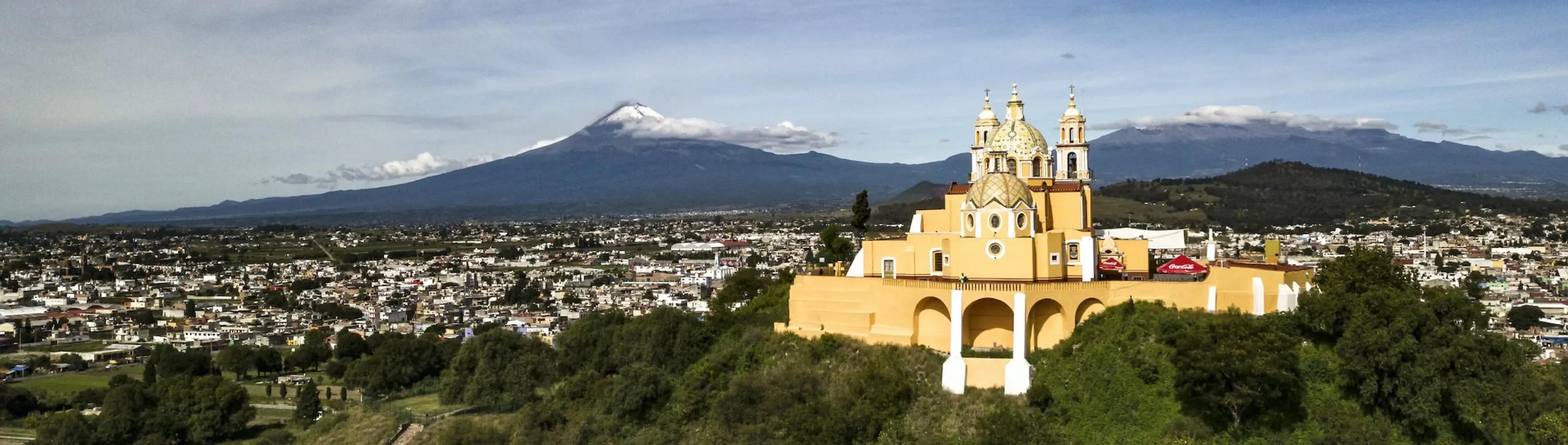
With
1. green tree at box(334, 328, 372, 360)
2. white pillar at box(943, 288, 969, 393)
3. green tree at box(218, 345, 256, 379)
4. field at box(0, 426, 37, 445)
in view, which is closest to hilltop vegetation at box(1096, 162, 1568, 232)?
green tree at box(334, 328, 372, 360)

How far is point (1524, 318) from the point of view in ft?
195

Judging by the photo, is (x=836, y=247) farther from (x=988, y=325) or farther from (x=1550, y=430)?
(x=1550, y=430)

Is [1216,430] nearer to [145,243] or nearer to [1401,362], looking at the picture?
[1401,362]

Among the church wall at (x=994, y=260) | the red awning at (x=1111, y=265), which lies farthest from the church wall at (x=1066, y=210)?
the church wall at (x=994, y=260)

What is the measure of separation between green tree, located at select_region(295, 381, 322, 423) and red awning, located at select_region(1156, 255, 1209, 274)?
31.5 m

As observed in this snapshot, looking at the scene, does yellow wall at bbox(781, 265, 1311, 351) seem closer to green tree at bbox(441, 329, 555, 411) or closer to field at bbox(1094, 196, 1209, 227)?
green tree at bbox(441, 329, 555, 411)

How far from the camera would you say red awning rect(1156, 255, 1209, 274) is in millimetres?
Result: 33375

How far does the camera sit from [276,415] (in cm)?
5066

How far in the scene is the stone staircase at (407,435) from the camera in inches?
1619

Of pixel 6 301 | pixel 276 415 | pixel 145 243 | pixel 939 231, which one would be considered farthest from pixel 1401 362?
pixel 145 243

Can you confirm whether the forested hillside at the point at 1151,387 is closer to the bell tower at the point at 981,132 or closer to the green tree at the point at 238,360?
the bell tower at the point at 981,132

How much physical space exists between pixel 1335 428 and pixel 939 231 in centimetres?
1230

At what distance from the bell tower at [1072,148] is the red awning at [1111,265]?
4028 millimetres

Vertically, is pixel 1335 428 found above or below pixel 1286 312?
below
